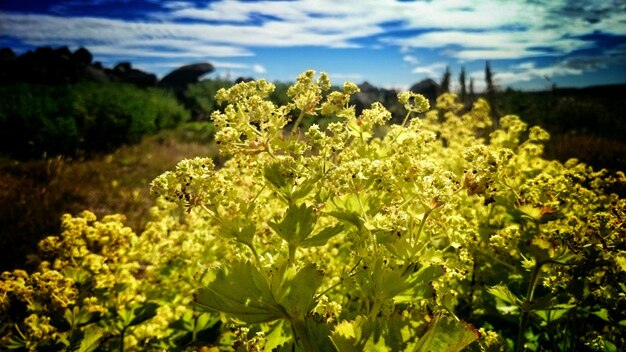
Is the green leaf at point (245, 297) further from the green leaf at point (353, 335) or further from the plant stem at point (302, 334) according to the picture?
the green leaf at point (353, 335)

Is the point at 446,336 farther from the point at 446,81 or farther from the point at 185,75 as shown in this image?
the point at 185,75

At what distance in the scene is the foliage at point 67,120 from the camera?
12258 millimetres

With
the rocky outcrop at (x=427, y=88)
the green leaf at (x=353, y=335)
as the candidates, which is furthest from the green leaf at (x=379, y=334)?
the rocky outcrop at (x=427, y=88)

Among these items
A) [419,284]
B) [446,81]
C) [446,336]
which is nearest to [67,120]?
[446,81]

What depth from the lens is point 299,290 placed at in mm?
1321

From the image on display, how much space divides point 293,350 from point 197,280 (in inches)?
15.6

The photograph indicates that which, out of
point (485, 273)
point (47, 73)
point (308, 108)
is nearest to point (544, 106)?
point (485, 273)

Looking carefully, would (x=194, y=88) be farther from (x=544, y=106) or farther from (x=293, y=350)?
(x=293, y=350)

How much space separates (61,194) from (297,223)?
857cm

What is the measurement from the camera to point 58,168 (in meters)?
9.88

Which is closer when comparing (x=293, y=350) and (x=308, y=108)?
(x=293, y=350)

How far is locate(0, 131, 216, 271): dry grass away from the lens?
630cm

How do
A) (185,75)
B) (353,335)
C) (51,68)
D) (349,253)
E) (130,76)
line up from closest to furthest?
(353,335) < (349,253) < (51,68) < (130,76) < (185,75)

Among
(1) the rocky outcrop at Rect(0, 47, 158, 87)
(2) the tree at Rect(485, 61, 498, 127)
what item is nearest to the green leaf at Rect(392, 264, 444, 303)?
(2) the tree at Rect(485, 61, 498, 127)
